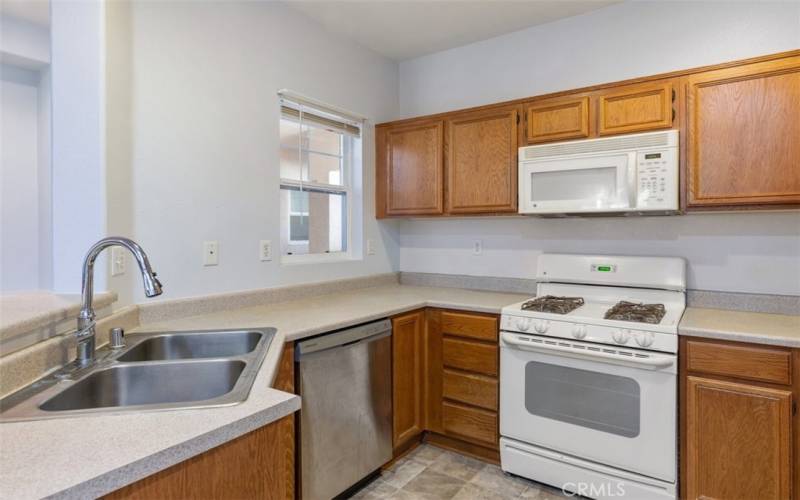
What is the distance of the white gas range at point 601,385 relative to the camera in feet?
6.17

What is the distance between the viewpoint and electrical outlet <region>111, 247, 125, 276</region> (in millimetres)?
1733

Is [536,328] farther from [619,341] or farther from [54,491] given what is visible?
[54,491]

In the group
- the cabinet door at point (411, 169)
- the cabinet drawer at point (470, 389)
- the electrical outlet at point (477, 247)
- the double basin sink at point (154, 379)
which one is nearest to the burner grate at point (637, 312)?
the cabinet drawer at point (470, 389)

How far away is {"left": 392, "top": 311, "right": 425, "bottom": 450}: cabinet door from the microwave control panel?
1.32 meters

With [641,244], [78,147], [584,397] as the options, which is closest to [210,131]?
[78,147]

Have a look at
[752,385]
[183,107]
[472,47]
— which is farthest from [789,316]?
[183,107]

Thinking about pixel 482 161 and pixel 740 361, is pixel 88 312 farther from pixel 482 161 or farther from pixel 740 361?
Result: pixel 740 361

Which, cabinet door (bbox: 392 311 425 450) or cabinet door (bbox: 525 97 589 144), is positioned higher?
cabinet door (bbox: 525 97 589 144)

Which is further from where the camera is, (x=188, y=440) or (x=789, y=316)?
(x=789, y=316)

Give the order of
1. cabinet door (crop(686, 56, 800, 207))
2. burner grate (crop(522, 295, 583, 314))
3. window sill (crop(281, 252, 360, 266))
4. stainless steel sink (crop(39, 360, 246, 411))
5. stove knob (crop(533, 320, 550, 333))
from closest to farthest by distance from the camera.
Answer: stainless steel sink (crop(39, 360, 246, 411)), cabinet door (crop(686, 56, 800, 207)), stove knob (crop(533, 320, 550, 333)), burner grate (crop(522, 295, 583, 314)), window sill (crop(281, 252, 360, 266))

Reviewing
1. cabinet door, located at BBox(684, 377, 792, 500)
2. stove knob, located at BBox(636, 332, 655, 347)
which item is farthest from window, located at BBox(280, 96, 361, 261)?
cabinet door, located at BBox(684, 377, 792, 500)

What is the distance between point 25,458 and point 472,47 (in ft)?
10.3

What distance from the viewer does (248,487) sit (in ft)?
3.18

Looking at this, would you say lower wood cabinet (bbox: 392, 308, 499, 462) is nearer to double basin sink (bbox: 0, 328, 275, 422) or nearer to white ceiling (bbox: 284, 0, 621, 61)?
double basin sink (bbox: 0, 328, 275, 422)
